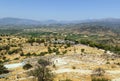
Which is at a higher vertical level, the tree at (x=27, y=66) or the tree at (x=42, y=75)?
the tree at (x=42, y=75)

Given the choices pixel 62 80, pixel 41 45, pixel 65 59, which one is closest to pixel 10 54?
pixel 41 45

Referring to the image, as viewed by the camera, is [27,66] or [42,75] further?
[27,66]

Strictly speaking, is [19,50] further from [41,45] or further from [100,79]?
[100,79]

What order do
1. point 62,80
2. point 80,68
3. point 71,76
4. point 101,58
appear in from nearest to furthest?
point 62,80 < point 71,76 < point 80,68 < point 101,58

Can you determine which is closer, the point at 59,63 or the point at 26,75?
the point at 26,75

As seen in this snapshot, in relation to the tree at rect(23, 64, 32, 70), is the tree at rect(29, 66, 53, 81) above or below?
above

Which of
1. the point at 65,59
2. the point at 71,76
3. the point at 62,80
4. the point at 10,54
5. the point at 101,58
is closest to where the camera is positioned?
the point at 62,80

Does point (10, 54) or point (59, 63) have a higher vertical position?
point (59, 63)

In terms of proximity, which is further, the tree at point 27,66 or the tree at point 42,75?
the tree at point 27,66

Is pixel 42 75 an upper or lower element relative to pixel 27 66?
upper

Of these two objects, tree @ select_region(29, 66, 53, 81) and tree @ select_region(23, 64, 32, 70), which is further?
tree @ select_region(23, 64, 32, 70)
